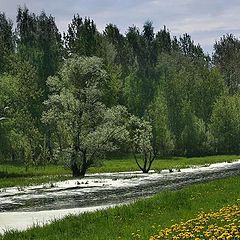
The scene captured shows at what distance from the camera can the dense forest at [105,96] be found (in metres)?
59.7

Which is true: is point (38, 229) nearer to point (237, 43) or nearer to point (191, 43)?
point (237, 43)

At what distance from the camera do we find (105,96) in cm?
10225

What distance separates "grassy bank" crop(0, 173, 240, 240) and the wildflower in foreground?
0.96 meters

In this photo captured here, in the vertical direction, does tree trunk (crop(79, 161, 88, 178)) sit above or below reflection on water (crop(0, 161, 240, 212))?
above

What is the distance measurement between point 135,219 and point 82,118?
3939 cm

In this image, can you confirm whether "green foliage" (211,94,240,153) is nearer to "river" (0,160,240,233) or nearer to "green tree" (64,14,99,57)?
"green tree" (64,14,99,57)

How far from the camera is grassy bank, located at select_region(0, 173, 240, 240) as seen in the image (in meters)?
17.1

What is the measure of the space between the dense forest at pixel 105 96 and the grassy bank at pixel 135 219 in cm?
3247

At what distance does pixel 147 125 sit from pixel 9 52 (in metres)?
46.5

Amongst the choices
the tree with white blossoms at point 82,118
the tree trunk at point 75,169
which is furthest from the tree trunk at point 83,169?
the tree trunk at point 75,169

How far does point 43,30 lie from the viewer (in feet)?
404

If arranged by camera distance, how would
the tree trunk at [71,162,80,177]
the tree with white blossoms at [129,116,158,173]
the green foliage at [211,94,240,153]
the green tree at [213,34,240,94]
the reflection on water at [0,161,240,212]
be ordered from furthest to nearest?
the green tree at [213,34,240,94] → the green foliage at [211,94,240,153] → the tree with white blossoms at [129,116,158,173] → the tree trunk at [71,162,80,177] → the reflection on water at [0,161,240,212]

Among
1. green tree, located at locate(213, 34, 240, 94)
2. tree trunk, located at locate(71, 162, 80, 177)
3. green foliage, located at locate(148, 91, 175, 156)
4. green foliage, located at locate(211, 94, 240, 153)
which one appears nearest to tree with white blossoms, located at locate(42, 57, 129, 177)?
tree trunk, located at locate(71, 162, 80, 177)

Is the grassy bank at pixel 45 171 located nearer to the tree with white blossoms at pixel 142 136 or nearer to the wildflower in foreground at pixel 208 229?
the tree with white blossoms at pixel 142 136
